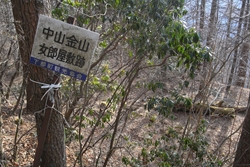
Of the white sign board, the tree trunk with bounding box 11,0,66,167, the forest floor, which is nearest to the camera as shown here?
the white sign board

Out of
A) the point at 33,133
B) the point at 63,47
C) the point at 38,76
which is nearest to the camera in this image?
the point at 63,47

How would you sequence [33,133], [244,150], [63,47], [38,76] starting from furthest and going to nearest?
[33,133] < [244,150] < [38,76] < [63,47]

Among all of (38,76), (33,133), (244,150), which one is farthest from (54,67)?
(244,150)

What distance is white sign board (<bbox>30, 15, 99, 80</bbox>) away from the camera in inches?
84.0

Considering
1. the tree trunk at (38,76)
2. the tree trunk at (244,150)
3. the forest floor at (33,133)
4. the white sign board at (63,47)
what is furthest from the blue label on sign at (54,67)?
the tree trunk at (244,150)

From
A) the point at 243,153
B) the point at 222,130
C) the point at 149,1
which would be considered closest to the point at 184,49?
the point at 149,1

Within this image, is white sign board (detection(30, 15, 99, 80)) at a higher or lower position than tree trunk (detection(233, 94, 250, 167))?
higher

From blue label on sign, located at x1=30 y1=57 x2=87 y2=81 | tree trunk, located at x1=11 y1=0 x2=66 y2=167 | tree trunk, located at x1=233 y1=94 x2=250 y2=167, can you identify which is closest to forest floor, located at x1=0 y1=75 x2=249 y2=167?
tree trunk, located at x1=233 y1=94 x2=250 y2=167

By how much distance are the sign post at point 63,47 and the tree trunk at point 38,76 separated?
54 centimetres

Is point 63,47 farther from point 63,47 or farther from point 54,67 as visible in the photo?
point 54,67

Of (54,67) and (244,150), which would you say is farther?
(244,150)

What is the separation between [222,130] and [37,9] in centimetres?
744

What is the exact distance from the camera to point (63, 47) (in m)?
2.16

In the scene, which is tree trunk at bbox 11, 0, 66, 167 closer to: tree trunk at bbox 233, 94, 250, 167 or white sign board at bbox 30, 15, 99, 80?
white sign board at bbox 30, 15, 99, 80
